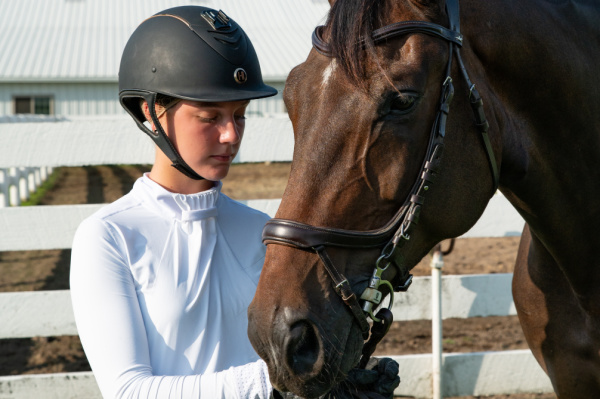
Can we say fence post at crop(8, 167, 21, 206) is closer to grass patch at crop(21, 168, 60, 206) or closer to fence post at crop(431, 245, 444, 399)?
grass patch at crop(21, 168, 60, 206)

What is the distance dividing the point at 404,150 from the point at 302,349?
0.58 meters

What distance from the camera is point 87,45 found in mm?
22625

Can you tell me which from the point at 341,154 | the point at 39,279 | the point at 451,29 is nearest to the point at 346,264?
the point at 341,154

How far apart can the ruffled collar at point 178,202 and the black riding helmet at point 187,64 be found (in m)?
0.07

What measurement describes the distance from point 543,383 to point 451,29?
119 inches

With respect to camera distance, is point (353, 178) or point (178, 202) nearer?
point (353, 178)

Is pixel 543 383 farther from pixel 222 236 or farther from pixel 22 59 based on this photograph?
pixel 22 59

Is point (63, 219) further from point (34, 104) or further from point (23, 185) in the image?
point (34, 104)

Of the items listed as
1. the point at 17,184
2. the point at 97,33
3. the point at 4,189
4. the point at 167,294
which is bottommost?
the point at 97,33

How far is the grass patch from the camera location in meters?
10.9

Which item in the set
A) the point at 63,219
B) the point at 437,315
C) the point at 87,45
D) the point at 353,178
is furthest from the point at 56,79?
the point at 353,178

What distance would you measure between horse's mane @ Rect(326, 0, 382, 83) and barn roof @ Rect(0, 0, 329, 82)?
61.0ft

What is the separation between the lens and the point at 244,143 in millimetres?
3785

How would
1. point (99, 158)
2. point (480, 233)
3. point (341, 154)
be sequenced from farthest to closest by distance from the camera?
1. point (480, 233)
2. point (99, 158)
3. point (341, 154)
